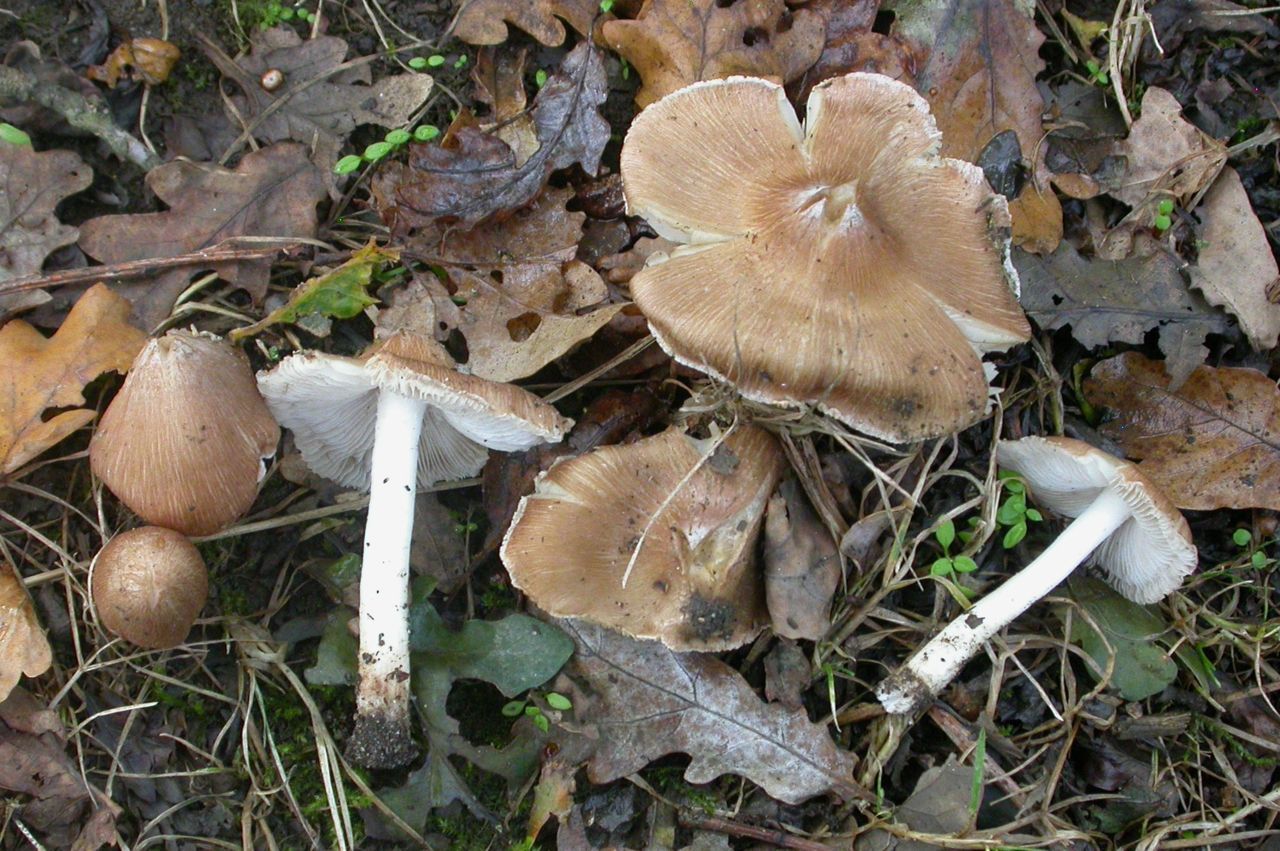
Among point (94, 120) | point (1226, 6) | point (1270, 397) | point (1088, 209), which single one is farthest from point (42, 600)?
point (1226, 6)

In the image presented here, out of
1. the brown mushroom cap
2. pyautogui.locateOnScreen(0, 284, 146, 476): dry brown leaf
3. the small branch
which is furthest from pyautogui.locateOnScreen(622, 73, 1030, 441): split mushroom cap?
the small branch

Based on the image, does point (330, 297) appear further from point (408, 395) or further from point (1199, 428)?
point (1199, 428)

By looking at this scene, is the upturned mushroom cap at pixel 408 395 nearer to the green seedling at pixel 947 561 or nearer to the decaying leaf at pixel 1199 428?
the green seedling at pixel 947 561

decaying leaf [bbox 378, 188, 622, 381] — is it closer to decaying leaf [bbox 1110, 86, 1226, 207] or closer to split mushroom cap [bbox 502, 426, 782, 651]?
split mushroom cap [bbox 502, 426, 782, 651]

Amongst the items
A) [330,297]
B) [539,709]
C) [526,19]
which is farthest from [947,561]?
[526,19]

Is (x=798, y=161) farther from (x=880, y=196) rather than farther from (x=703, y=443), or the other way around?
(x=703, y=443)

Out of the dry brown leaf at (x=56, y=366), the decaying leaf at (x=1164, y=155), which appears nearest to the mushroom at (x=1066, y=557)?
the decaying leaf at (x=1164, y=155)
